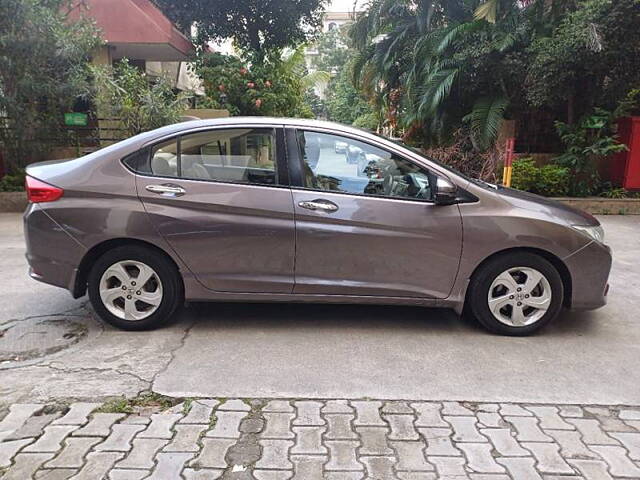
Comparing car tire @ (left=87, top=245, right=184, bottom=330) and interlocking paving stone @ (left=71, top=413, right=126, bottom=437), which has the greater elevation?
car tire @ (left=87, top=245, right=184, bottom=330)

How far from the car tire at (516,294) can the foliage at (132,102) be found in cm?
711

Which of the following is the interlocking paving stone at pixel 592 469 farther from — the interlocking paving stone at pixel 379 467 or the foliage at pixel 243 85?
the foliage at pixel 243 85

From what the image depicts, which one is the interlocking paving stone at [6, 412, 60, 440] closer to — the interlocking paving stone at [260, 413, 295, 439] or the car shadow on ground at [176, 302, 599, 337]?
the interlocking paving stone at [260, 413, 295, 439]

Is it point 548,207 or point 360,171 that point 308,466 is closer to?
point 360,171

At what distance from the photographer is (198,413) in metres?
2.93

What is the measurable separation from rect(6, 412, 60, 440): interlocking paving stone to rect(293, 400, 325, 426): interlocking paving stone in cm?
136

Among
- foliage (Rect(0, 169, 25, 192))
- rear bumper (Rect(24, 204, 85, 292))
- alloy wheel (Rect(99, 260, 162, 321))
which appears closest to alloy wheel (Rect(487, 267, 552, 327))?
alloy wheel (Rect(99, 260, 162, 321))

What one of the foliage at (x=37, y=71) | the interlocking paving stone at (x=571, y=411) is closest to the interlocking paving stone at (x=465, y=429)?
the interlocking paving stone at (x=571, y=411)

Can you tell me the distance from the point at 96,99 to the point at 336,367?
7.96 metres

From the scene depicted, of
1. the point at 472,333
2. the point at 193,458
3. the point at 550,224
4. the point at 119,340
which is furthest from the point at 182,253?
the point at 550,224

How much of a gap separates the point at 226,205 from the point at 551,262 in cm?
256

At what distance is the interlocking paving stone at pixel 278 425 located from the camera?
2732mm

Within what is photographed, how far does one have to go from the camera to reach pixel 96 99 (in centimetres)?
933

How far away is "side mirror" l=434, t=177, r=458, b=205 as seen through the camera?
152 inches
